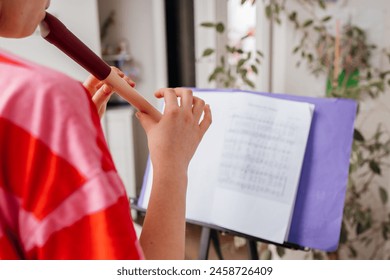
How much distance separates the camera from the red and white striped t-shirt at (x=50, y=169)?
30cm

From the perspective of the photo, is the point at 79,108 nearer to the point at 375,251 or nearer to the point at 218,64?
the point at 218,64

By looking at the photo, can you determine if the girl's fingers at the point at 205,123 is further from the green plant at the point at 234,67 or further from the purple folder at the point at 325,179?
the green plant at the point at 234,67

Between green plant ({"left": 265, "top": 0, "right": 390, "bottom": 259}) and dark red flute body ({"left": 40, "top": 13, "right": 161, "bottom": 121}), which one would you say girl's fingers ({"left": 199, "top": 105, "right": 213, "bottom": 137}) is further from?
green plant ({"left": 265, "top": 0, "right": 390, "bottom": 259})

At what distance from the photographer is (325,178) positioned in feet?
2.72

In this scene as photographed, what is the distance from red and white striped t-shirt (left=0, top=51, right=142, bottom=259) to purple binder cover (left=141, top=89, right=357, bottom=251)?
584 millimetres

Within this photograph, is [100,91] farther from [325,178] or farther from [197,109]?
[325,178]

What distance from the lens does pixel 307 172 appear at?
33.2 inches

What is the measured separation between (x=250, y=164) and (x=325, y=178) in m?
0.15

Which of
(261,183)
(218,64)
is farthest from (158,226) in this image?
(218,64)

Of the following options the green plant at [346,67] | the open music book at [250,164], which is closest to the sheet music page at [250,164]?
the open music book at [250,164]

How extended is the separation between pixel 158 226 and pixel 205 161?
0.47 m

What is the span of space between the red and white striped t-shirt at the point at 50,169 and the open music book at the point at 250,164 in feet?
1.84

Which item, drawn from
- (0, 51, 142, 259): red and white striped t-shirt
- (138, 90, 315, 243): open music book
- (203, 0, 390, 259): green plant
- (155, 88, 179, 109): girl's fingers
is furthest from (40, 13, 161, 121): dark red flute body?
(203, 0, 390, 259): green plant

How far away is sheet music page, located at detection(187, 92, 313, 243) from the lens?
85 cm
